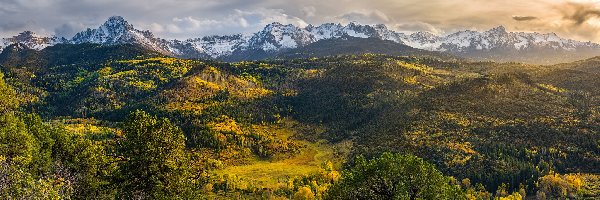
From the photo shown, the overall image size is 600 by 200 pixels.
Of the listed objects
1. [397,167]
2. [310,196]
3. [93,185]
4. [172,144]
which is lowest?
[310,196]

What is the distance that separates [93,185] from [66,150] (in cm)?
1001

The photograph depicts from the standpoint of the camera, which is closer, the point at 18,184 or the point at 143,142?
the point at 18,184

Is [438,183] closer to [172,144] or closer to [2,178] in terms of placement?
[172,144]

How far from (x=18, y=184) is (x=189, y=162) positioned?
19.7m

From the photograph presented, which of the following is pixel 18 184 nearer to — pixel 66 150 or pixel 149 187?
pixel 149 187

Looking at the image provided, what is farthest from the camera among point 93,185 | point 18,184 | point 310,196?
point 310,196

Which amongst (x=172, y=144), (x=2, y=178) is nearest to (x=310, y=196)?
(x=172, y=144)

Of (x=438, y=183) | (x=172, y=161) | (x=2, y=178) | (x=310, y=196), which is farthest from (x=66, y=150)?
(x=310, y=196)

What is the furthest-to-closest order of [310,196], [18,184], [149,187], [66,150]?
[310,196], [66,150], [149,187], [18,184]

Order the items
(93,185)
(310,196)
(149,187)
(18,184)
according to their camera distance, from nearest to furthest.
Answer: (18,184)
(149,187)
(93,185)
(310,196)

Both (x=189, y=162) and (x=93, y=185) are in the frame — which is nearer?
(x=189, y=162)

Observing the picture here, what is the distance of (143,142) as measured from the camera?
5056 cm

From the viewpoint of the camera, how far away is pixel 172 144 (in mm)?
51281

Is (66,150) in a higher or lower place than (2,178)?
lower
